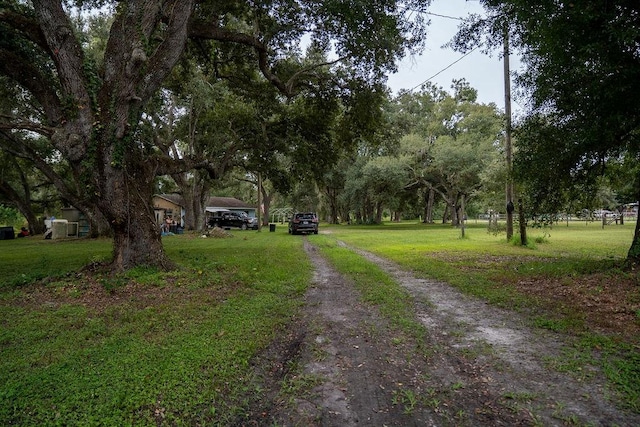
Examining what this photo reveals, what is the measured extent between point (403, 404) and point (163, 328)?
3077 mm

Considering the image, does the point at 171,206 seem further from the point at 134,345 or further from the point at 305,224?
the point at 134,345

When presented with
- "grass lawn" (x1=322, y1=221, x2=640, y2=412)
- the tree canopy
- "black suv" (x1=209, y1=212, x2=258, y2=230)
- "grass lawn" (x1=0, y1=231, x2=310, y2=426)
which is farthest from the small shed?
the tree canopy

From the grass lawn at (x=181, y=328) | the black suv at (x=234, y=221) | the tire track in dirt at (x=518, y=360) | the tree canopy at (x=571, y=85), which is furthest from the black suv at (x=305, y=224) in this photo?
the tire track in dirt at (x=518, y=360)

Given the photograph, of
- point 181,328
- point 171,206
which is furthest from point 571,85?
point 171,206

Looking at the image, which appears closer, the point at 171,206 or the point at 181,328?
the point at 181,328

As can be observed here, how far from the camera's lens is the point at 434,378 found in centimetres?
326

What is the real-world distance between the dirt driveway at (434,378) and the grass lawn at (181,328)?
297mm

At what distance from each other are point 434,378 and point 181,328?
302 cm

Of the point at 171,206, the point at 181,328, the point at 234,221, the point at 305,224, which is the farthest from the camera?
the point at 171,206

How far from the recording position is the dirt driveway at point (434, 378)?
8.70 feet

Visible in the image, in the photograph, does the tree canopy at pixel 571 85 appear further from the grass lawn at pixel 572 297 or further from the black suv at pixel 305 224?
the black suv at pixel 305 224

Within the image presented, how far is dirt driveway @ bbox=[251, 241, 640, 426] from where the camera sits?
2650 mm

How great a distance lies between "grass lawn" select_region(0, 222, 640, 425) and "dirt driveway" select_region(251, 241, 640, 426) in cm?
30

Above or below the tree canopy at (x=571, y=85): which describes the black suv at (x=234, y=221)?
below
